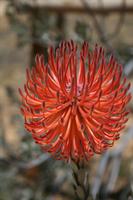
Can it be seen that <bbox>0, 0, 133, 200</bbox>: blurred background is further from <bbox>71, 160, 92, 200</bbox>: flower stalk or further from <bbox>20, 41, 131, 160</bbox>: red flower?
<bbox>20, 41, 131, 160</bbox>: red flower

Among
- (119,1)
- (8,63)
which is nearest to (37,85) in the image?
(119,1)

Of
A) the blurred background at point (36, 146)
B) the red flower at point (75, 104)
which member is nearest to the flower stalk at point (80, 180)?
the red flower at point (75, 104)

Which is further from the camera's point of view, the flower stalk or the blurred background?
the blurred background

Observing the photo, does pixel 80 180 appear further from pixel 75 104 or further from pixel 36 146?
pixel 36 146

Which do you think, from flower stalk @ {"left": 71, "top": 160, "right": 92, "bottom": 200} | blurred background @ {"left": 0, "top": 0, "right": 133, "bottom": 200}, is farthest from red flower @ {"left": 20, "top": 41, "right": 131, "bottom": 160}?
blurred background @ {"left": 0, "top": 0, "right": 133, "bottom": 200}

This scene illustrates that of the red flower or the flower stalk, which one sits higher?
the red flower

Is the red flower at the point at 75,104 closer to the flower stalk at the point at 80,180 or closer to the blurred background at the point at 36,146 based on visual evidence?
the flower stalk at the point at 80,180

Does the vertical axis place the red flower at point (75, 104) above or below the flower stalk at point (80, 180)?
above

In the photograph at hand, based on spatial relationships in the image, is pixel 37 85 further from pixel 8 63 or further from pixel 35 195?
pixel 8 63

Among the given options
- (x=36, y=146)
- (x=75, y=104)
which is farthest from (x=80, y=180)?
(x=36, y=146)
